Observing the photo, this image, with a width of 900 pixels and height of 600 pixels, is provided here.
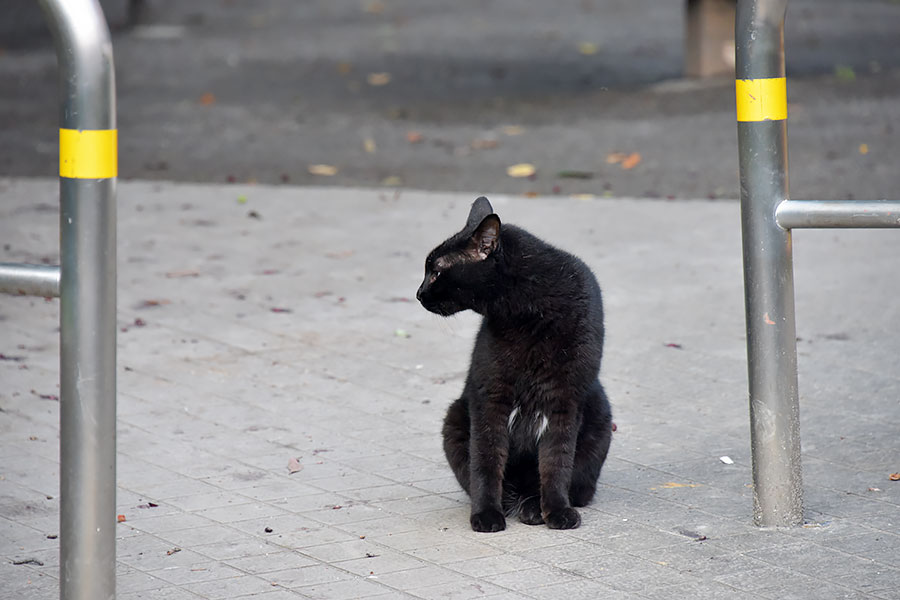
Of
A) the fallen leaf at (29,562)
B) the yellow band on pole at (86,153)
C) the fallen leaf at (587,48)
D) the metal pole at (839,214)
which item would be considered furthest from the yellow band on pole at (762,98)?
the fallen leaf at (587,48)

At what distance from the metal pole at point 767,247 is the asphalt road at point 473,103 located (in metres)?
4.84

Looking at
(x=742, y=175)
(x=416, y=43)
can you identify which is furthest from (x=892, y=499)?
(x=416, y=43)

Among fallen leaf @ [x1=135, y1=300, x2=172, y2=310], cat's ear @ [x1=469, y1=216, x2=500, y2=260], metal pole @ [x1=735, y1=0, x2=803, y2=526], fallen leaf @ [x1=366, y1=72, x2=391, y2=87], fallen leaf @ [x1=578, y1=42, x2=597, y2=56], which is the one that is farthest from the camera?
fallen leaf @ [x1=578, y1=42, x2=597, y2=56]

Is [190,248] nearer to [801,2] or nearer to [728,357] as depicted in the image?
[728,357]

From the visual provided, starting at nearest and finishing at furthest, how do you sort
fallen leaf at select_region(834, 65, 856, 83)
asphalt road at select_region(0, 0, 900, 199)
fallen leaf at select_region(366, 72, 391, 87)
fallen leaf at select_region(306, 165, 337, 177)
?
1. asphalt road at select_region(0, 0, 900, 199)
2. fallen leaf at select_region(306, 165, 337, 177)
3. fallen leaf at select_region(834, 65, 856, 83)
4. fallen leaf at select_region(366, 72, 391, 87)

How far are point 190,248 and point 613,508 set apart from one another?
4326mm

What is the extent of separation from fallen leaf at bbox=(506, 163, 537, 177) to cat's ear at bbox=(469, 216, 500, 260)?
5.53 meters

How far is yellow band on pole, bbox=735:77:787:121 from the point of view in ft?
11.3

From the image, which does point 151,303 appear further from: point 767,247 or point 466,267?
point 767,247

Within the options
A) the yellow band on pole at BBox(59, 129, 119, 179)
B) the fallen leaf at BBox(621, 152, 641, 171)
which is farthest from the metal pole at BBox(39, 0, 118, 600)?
the fallen leaf at BBox(621, 152, 641, 171)

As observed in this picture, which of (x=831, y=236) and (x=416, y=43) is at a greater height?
(x=416, y=43)

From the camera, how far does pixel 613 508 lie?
3.93 meters

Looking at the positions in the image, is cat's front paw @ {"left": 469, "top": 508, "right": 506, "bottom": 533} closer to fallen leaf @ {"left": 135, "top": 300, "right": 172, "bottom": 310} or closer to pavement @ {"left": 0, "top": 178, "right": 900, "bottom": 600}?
pavement @ {"left": 0, "top": 178, "right": 900, "bottom": 600}

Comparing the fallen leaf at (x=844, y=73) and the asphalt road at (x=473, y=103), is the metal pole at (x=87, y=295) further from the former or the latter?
the fallen leaf at (x=844, y=73)
